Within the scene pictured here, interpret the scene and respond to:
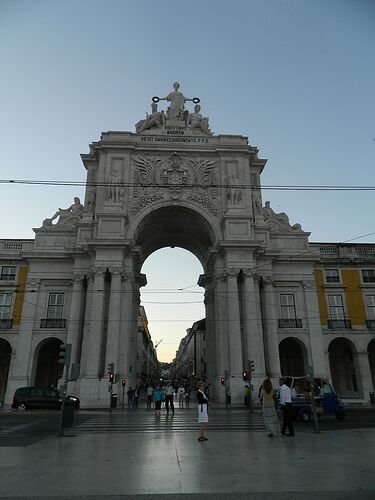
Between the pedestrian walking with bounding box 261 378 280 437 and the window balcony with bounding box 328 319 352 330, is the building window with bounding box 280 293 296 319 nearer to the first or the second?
the window balcony with bounding box 328 319 352 330

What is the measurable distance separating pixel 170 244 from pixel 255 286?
13440 mm

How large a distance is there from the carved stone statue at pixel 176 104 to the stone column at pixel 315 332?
2125 centimetres

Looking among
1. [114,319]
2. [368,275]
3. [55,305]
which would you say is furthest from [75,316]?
[368,275]

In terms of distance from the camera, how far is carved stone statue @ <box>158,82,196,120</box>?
41.1 meters

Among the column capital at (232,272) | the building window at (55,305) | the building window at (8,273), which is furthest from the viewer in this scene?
the building window at (8,273)

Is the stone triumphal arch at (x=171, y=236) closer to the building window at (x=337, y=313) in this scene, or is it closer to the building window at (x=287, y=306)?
the building window at (x=287, y=306)

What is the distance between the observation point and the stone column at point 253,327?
3189 centimetres

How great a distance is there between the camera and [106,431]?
14.8 m

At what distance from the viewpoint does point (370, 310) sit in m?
38.1

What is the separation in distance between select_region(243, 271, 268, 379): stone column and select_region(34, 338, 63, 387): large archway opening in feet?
61.0

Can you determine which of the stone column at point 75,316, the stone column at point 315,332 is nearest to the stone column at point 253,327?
the stone column at point 315,332

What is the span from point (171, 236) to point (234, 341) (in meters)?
15.2

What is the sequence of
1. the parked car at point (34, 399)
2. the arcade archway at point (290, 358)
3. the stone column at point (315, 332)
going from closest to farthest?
the parked car at point (34, 399)
the stone column at point (315, 332)
the arcade archway at point (290, 358)

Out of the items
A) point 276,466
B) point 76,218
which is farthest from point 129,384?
point 276,466
